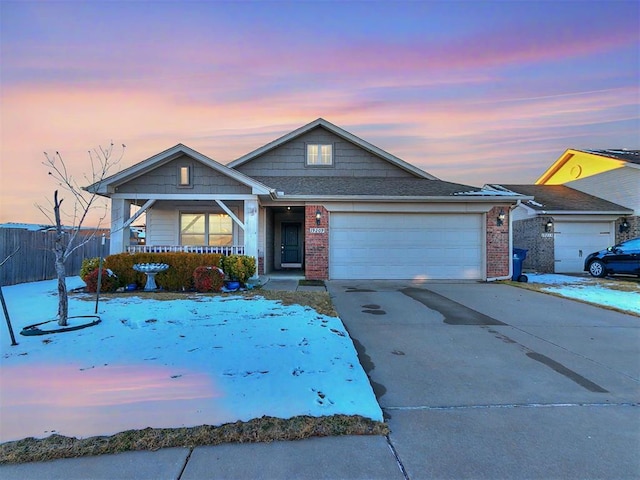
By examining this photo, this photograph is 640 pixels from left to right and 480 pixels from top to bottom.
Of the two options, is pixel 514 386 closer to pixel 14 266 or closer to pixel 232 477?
pixel 232 477

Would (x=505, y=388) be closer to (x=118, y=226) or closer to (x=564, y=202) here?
(x=118, y=226)

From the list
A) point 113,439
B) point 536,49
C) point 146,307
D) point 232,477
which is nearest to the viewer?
point 232,477

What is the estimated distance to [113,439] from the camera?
8.47ft

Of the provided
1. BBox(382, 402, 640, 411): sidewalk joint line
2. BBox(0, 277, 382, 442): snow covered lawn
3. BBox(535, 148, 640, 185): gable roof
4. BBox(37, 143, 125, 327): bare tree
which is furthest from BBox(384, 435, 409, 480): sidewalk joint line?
BBox(535, 148, 640, 185): gable roof

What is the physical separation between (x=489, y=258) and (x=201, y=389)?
11223 millimetres

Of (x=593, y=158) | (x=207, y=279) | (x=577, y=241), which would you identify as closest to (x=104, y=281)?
(x=207, y=279)

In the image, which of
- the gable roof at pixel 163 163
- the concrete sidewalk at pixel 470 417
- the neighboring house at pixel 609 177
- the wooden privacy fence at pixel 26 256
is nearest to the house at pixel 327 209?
the gable roof at pixel 163 163

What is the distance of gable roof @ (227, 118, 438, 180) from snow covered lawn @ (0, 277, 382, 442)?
31.5ft

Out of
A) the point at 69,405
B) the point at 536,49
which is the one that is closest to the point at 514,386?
the point at 69,405

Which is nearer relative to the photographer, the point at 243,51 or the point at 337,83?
the point at 243,51

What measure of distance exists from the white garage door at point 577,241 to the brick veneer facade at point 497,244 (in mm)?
5555

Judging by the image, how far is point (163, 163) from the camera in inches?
416

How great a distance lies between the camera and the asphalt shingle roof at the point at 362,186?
39.8 ft

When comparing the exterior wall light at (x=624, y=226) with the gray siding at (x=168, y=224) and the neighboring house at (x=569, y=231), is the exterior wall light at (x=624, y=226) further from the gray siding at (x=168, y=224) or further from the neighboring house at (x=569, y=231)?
the gray siding at (x=168, y=224)
